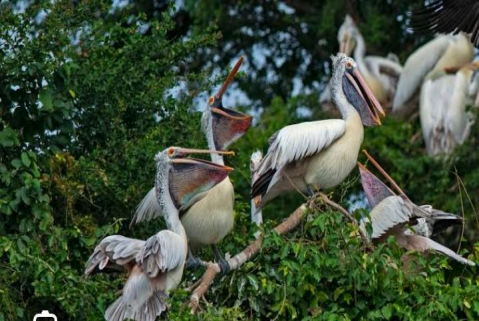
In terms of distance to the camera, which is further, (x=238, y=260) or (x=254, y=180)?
(x=254, y=180)

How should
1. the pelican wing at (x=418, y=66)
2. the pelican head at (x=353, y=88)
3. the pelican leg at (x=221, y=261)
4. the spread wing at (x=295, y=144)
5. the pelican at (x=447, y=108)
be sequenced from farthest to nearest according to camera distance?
the pelican wing at (x=418, y=66), the pelican at (x=447, y=108), the pelican head at (x=353, y=88), the spread wing at (x=295, y=144), the pelican leg at (x=221, y=261)

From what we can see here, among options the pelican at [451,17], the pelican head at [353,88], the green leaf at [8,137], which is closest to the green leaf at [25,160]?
the green leaf at [8,137]

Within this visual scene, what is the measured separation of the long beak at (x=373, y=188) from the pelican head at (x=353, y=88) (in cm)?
24

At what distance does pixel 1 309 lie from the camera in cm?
729

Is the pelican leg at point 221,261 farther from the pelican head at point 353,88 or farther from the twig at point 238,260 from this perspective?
the pelican head at point 353,88

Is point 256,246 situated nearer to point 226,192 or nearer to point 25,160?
point 226,192

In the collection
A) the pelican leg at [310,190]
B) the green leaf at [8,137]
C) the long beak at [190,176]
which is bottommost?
the pelican leg at [310,190]

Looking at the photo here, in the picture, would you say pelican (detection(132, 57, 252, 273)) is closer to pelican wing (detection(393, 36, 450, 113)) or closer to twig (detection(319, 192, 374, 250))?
twig (detection(319, 192, 374, 250))

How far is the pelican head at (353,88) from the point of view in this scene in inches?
313

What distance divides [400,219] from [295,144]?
55 centimetres

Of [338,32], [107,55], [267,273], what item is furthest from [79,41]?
[338,32]

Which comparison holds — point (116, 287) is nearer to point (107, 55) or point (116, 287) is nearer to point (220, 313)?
Result: point (220, 313)

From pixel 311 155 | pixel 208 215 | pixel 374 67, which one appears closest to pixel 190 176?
pixel 208 215

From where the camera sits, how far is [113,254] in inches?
277
